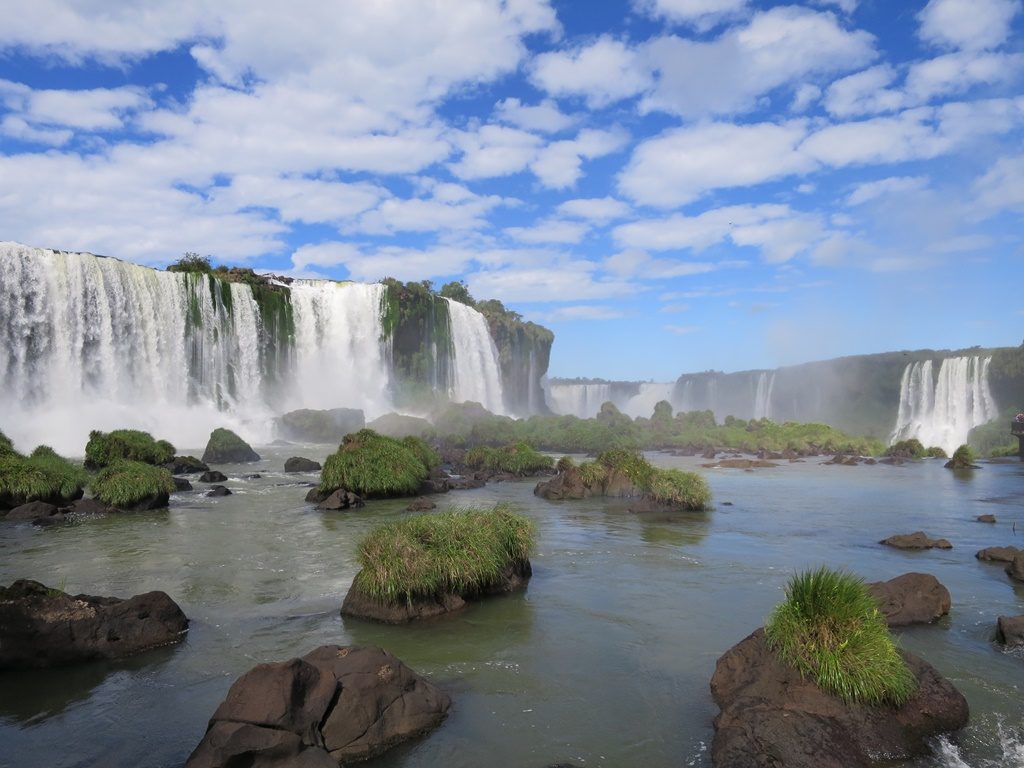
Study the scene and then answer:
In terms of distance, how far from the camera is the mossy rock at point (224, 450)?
34.6 metres

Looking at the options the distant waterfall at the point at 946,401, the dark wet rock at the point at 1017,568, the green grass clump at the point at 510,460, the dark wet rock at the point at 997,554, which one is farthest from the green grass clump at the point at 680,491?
the distant waterfall at the point at 946,401

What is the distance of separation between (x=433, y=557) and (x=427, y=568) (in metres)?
0.23

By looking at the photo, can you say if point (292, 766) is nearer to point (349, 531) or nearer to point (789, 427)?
point (349, 531)

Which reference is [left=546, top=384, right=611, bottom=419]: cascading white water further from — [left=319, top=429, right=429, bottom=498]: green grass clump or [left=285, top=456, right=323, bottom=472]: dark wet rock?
[left=319, top=429, right=429, bottom=498]: green grass clump

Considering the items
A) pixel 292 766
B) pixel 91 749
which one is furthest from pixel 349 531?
pixel 292 766

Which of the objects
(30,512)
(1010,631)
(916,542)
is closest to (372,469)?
(30,512)

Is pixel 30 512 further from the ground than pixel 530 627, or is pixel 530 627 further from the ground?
pixel 30 512

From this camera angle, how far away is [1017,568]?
1257cm

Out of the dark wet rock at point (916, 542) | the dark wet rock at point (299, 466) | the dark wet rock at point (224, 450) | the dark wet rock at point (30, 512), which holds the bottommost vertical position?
the dark wet rock at point (916, 542)

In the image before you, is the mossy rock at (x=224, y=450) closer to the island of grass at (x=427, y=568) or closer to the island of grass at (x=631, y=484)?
the island of grass at (x=631, y=484)

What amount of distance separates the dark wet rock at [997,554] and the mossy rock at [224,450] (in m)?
30.8

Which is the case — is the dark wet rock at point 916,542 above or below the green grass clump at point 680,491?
below

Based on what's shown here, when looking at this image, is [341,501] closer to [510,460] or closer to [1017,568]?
[510,460]

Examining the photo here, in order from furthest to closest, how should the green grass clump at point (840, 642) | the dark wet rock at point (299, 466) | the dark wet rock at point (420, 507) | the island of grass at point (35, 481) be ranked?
the dark wet rock at point (299, 466) < the dark wet rock at point (420, 507) < the island of grass at point (35, 481) < the green grass clump at point (840, 642)
